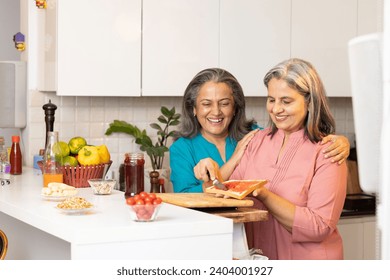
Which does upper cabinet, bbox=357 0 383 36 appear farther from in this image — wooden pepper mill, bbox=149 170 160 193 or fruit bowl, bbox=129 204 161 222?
fruit bowl, bbox=129 204 161 222

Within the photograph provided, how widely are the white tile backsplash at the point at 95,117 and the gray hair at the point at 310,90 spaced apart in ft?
5.49

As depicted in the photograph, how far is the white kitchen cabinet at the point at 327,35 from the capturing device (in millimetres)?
4314

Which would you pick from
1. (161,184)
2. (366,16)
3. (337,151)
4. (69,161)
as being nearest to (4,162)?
(69,161)

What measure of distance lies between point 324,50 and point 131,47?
48.2 inches

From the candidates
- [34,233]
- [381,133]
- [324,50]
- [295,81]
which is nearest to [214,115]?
[295,81]

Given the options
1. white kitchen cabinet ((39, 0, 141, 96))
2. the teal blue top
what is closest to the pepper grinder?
white kitchen cabinet ((39, 0, 141, 96))

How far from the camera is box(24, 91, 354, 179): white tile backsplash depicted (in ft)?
13.3

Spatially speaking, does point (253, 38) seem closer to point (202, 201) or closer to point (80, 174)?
point (80, 174)

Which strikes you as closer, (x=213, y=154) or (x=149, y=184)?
(x=213, y=154)

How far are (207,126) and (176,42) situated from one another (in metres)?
0.78

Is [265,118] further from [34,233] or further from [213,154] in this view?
[34,233]

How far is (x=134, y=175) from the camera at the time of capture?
2.89 meters

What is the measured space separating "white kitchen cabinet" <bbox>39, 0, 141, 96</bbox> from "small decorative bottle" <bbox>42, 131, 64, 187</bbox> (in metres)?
0.63

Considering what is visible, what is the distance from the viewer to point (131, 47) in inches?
153
